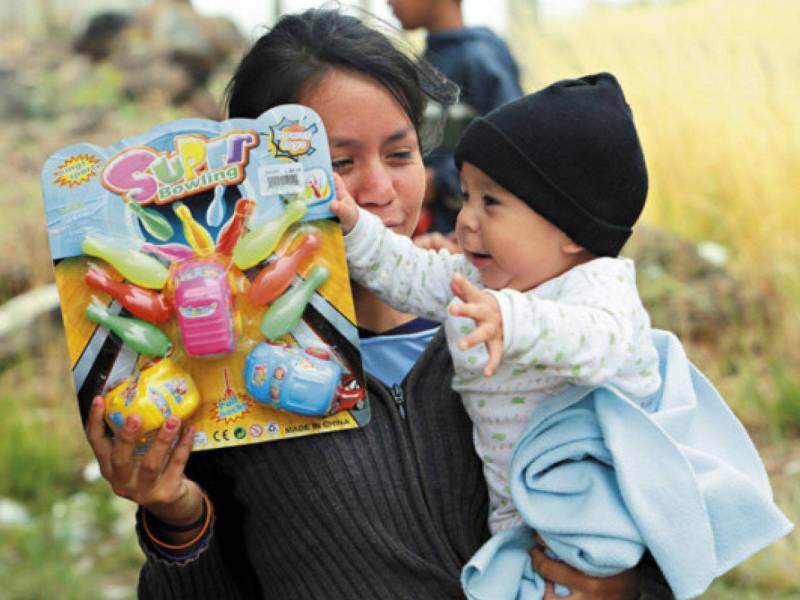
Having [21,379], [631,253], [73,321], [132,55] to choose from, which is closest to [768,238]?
[631,253]

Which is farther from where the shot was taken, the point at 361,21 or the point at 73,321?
the point at 361,21

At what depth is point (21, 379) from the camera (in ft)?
18.5

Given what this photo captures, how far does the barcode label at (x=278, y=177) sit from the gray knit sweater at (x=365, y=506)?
33cm

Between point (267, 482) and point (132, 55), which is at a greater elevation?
point (267, 482)

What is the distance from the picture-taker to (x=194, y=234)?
1.68 m

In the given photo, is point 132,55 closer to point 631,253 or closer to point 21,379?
point 21,379

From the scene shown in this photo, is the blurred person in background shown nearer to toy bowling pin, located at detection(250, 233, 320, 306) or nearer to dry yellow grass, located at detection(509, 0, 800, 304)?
toy bowling pin, located at detection(250, 233, 320, 306)

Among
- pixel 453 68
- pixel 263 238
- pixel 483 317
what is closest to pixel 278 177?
pixel 263 238

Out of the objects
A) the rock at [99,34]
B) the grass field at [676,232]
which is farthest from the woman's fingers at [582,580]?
the rock at [99,34]

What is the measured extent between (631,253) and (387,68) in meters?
4.06

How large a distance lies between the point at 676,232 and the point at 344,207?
4.88m

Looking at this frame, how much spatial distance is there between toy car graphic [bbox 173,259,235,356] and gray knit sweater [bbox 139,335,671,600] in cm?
21

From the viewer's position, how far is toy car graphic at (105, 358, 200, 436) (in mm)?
1605

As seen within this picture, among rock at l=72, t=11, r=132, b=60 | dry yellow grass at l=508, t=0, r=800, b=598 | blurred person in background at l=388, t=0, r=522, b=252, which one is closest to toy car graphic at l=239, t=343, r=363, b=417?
blurred person in background at l=388, t=0, r=522, b=252
